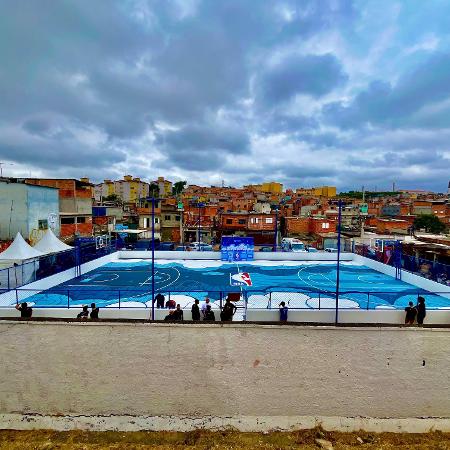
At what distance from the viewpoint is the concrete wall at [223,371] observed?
29.8 feet

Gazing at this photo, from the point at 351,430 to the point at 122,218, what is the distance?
5605 centimetres

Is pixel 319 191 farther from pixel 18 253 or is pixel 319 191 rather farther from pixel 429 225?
pixel 18 253

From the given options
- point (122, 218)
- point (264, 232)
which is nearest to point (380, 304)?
point (264, 232)

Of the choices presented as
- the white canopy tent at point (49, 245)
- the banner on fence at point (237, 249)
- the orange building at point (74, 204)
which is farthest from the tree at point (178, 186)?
the white canopy tent at point (49, 245)

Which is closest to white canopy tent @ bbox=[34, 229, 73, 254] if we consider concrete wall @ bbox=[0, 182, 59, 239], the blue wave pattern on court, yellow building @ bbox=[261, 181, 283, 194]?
the blue wave pattern on court

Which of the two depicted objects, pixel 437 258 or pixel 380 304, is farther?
pixel 437 258

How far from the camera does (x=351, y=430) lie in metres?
9.26

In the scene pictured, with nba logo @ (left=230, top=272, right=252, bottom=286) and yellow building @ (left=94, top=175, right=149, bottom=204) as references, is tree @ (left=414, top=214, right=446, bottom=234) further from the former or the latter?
yellow building @ (left=94, top=175, right=149, bottom=204)

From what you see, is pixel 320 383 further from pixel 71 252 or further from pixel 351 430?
pixel 71 252

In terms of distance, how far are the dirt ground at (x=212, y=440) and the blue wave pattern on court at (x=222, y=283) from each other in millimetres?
6540

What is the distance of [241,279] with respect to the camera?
839 inches

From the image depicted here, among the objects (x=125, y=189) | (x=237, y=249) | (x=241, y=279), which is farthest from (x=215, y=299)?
(x=125, y=189)

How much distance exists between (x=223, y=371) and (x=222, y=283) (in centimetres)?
1110

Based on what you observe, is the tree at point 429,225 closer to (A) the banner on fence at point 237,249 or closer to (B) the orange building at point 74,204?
(A) the banner on fence at point 237,249
